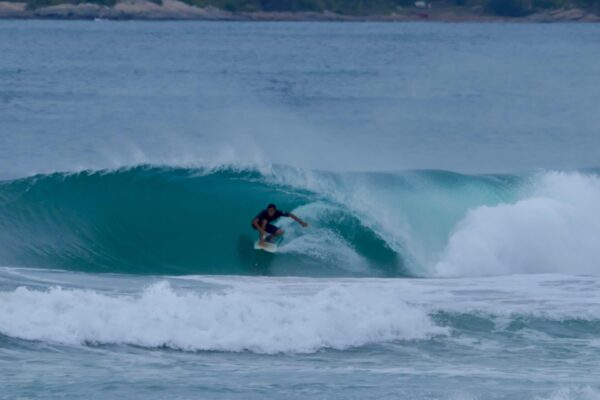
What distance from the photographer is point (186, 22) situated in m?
114

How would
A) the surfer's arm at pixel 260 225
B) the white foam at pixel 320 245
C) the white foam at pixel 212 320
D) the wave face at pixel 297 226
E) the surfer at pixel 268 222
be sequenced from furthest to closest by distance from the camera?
the wave face at pixel 297 226 < the white foam at pixel 320 245 < the surfer's arm at pixel 260 225 < the surfer at pixel 268 222 < the white foam at pixel 212 320

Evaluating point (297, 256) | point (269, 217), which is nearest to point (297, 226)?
point (297, 256)

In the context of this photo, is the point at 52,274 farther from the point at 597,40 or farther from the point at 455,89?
the point at 597,40

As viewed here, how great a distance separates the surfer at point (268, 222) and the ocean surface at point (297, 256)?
0.32m

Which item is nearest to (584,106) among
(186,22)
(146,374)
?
(146,374)

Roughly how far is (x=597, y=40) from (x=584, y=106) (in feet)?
146

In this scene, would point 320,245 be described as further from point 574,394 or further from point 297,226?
point 574,394

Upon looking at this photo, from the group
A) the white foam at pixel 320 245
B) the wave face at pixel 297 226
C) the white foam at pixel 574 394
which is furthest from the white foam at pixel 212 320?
the white foam at pixel 320 245

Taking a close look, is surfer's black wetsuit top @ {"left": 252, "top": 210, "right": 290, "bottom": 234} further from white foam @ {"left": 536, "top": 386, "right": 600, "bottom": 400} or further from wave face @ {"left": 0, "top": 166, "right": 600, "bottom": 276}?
white foam @ {"left": 536, "top": 386, "right": 600, "bottom": 400}

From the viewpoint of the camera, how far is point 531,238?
2094 cm

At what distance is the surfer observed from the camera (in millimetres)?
19116

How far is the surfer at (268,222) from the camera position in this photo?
19.1 meters

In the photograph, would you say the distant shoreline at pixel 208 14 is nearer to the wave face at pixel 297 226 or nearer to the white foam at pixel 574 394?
the wave face at pixel 297 226

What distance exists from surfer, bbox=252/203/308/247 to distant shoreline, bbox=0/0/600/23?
9262 cm
